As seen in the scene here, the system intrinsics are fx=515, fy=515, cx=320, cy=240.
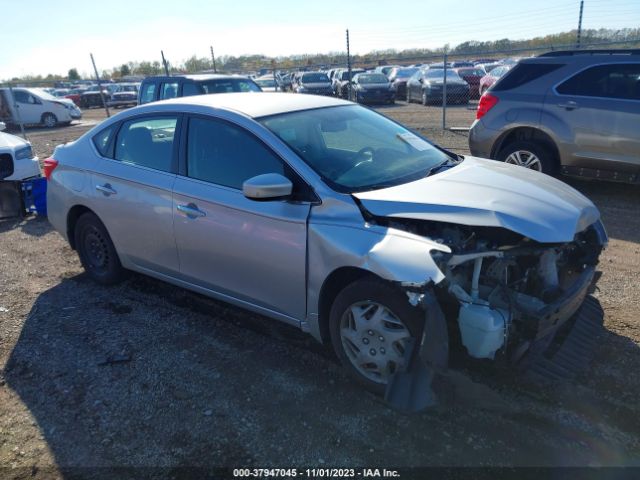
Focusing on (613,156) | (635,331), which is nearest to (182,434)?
(635,331)

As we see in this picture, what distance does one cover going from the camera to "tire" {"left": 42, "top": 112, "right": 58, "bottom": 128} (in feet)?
71.9

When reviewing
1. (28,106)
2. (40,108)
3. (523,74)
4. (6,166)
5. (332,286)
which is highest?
(523,74)

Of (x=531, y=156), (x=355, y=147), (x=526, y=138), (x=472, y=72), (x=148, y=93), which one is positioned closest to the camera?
(x=355, y=147)

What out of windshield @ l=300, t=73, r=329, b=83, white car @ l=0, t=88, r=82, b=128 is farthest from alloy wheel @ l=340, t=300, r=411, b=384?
white car @ l=0, t=88, r=82, b=128

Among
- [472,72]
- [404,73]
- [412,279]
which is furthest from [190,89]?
[404,73]

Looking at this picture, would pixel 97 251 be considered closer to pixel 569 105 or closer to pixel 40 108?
pixel 569 105

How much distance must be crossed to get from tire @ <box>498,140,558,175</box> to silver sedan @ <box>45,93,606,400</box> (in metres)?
3.17

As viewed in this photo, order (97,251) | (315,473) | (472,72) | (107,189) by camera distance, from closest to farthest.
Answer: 1. (315,473)
2. (107,189)
3. (97,251)
4. (472,72)

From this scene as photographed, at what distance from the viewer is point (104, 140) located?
15.4ft

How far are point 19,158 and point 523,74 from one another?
24.3 ft

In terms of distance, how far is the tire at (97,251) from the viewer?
15.6 ft

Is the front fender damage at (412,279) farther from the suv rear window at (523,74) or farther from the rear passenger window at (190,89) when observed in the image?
the rear passenger window at (190,89)

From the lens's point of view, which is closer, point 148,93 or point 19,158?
point 19,158

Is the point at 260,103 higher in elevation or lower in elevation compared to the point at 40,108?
higher
